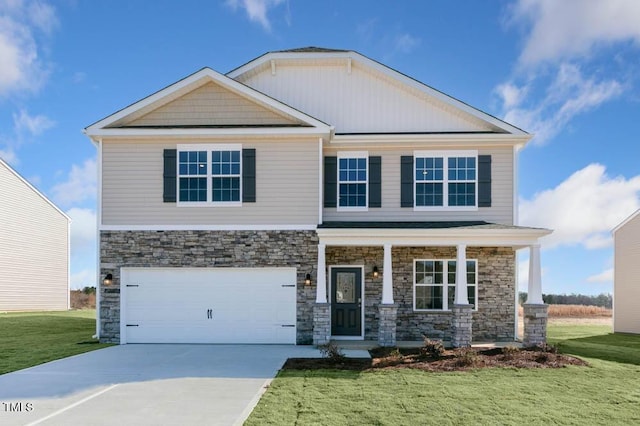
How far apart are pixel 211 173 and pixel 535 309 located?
932 cm

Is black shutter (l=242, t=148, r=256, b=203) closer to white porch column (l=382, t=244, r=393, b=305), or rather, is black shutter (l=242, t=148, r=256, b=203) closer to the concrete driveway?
white porch column (l=382, t=244, r=393, b=305)

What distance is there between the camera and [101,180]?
13.8 metres

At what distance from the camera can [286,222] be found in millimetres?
13578

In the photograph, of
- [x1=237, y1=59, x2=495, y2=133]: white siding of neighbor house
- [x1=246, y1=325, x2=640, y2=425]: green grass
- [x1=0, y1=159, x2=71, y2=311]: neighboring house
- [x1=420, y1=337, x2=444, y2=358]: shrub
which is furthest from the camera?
[x1=0, y1=159, x2=71, y2=311]: neighboring house

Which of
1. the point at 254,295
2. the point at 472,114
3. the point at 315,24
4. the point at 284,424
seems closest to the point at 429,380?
the point at 284,424

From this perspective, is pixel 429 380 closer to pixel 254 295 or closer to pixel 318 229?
pixel 318 229

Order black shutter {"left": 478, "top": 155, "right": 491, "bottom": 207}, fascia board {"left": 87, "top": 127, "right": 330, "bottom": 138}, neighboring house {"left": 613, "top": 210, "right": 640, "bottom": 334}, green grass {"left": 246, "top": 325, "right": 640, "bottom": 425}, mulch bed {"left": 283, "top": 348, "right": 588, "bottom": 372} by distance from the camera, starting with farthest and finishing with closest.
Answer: neighboring house {"left": 613, "top": 210, "right": 640, "bottom": 334} → black shutter {"left": 478, "top": 155, "right": 491, "bottom": 207} → fascia board {"left": 87, "top": 127, "right": 330, "bottom": 138} → mulch bed {"left": 283, "top": 348, "right": 588, "bottom": 372} → green grass {"left": 246, "top": 325, "right": 640, "bottom": 425}

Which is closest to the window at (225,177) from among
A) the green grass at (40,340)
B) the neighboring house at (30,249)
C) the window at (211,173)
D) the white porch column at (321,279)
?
the window at (211,173)

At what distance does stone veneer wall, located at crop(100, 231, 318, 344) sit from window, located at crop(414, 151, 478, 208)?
361cm

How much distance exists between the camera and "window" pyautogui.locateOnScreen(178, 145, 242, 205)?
44.8 ft

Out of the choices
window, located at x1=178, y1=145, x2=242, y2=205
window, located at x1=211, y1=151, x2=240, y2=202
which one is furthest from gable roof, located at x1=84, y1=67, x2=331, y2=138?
window, located at x1=211, y1=151, x2=240, y2=202

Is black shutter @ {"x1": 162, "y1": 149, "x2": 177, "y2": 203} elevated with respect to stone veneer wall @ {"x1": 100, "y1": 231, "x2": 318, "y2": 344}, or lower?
elevated

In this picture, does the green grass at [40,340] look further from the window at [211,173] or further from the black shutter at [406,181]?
the black shutter at [406,181]

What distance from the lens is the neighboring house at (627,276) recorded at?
19.2 m
